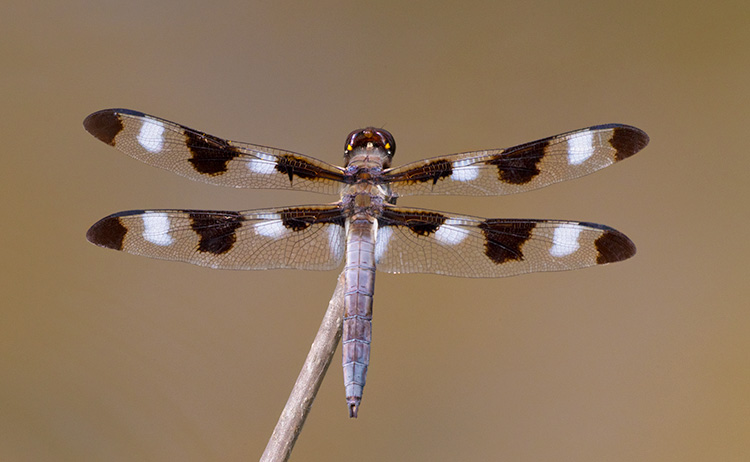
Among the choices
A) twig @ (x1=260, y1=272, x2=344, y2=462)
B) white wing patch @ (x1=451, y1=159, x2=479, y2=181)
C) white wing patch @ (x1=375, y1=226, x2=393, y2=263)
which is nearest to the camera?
twig @ (x1=260, y1=272, x2=344, y2=462)

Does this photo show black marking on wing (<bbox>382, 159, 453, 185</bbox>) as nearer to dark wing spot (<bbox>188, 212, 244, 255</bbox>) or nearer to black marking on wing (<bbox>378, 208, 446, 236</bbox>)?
black marking on wing (<bbox>378, 208, 446, 236</bbox>)

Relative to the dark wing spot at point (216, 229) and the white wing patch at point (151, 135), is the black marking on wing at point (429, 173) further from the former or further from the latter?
the white wing patch at point (151, 135)

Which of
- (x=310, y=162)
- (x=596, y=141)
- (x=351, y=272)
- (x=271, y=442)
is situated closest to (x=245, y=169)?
(x=310, y=162)

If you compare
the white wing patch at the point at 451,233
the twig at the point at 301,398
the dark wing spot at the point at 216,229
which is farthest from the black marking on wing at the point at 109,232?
the white wing patch at the point at 451,233

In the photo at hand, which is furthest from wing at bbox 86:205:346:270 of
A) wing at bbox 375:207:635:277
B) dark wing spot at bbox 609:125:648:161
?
dark wing spot at bbox 609:125:648:161

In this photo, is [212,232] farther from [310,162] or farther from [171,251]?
[310,162]

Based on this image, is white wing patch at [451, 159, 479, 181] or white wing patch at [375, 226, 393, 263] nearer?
white wing patch at [375, 226, 393, 263]
